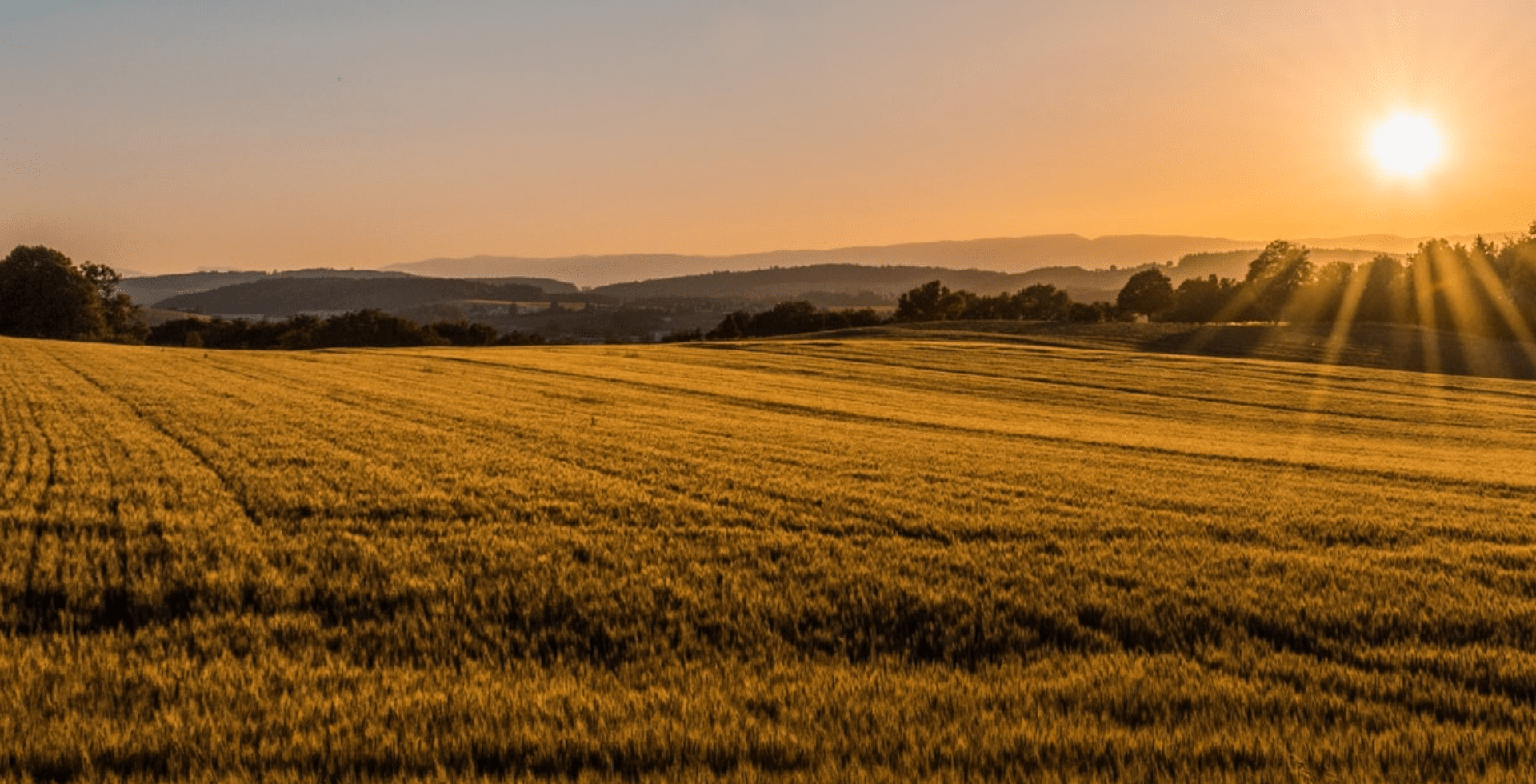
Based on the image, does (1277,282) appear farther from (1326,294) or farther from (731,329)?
(731,329)

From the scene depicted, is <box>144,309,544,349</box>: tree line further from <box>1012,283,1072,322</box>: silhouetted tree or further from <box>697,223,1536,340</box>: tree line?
<box>1012,283,1072,322</box>: silhouetted tree

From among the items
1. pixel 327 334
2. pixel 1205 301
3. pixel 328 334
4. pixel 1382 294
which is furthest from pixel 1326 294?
pixel 327 334

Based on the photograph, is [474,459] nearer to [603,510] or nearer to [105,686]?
[603,510]

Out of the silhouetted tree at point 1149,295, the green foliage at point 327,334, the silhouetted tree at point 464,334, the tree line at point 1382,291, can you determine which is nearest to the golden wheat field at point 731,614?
the tree line at point 1382,291

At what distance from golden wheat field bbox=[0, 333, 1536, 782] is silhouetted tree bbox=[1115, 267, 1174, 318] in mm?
112395

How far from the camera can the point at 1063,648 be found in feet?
24.1

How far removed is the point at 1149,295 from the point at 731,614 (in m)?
129

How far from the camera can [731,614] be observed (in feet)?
25.7

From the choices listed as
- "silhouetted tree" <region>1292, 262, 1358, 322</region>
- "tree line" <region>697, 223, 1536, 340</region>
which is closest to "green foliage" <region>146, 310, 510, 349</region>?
"tree line" <region>697, 223, 1536, 340</region>

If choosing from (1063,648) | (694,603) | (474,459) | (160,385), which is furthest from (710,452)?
(160,385)

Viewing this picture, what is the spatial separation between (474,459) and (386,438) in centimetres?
350

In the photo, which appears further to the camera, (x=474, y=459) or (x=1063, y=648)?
(x=474, y=459)

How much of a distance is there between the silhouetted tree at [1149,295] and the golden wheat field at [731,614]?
4425 inches

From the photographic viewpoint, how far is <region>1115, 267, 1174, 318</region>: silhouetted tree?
410 feet
